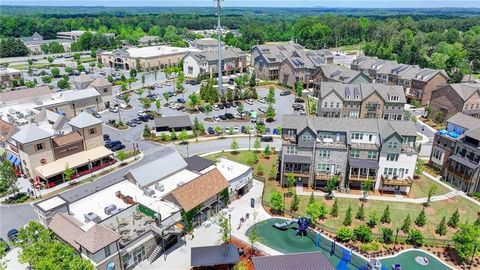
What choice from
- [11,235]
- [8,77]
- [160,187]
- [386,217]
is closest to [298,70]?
[386,217]

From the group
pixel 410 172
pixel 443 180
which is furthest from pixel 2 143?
pixel 443 180

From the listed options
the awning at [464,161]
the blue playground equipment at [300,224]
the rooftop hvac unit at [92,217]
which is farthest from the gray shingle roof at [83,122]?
the awning at [464,161]

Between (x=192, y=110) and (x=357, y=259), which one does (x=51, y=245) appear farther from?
(x=192, y=110)

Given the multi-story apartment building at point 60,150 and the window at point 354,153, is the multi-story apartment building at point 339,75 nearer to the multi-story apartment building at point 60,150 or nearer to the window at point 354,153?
the window at point 354,153

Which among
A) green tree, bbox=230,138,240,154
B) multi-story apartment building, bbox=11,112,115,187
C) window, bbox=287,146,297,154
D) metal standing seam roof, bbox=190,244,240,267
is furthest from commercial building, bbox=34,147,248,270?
green tree, bbox=230,138,240,154

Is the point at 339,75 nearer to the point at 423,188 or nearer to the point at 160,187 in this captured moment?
the point at 423,188

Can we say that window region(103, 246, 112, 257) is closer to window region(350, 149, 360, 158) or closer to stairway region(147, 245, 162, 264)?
stairway region(147, 245, 162, 264)
